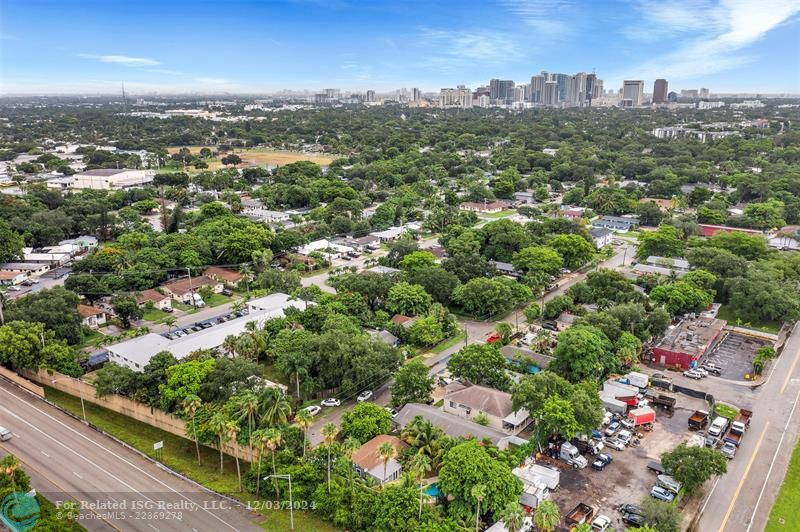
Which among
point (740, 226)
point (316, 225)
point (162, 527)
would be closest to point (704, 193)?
point (740, 226)

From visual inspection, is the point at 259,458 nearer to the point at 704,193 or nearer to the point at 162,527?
the point at 162,527

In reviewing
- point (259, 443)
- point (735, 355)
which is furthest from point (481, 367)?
point (735, 355)

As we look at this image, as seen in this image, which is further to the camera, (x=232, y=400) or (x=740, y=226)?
Answer: (x=740, y=226)

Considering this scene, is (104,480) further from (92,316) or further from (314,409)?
(92,316)

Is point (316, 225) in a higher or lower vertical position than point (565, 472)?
higher

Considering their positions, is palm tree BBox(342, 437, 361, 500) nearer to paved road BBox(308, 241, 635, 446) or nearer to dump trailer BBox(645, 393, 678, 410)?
paved road BBox(308, 241, 635, 446)

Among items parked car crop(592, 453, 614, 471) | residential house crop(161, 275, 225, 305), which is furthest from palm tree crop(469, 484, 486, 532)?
residential house crop(161, 275, 225, 305)

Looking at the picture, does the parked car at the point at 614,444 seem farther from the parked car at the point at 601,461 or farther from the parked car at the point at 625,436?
the parked car at the point at 601,461

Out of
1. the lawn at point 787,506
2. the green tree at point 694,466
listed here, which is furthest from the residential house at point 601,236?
the green tree at point 694,466
